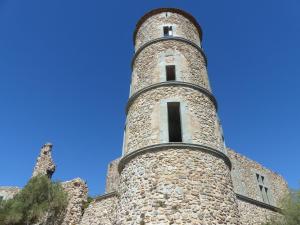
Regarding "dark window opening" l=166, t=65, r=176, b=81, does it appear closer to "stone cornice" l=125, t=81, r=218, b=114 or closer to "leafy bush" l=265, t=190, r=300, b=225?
"stone cornice" l=125, t=81, r=218, b=114

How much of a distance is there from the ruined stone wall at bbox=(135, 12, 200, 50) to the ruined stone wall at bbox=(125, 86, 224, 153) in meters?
4.05

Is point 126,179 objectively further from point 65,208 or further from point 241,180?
point 241,180

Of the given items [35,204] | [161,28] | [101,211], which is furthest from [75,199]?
[161,28]

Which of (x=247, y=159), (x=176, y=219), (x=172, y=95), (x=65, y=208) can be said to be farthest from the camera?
(x=247, y=159)

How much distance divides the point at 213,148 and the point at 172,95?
2.68 meters

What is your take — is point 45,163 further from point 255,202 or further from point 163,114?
point 255,202

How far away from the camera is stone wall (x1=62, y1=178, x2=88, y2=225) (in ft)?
50.0

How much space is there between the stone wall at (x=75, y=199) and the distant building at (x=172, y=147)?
0.50 meters

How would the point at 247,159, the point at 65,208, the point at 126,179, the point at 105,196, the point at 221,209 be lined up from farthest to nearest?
the point at 247,159, the point at 65,208, the point at 105,196, the point at 126,179, the point at 221,209

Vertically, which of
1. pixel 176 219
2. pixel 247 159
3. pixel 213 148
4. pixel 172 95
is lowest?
pixel 176 219

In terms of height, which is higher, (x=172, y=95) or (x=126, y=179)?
(x=172, y=95)

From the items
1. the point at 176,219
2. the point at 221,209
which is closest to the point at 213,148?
the point at 221,209

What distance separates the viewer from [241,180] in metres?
20.7

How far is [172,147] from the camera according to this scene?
10781mm
